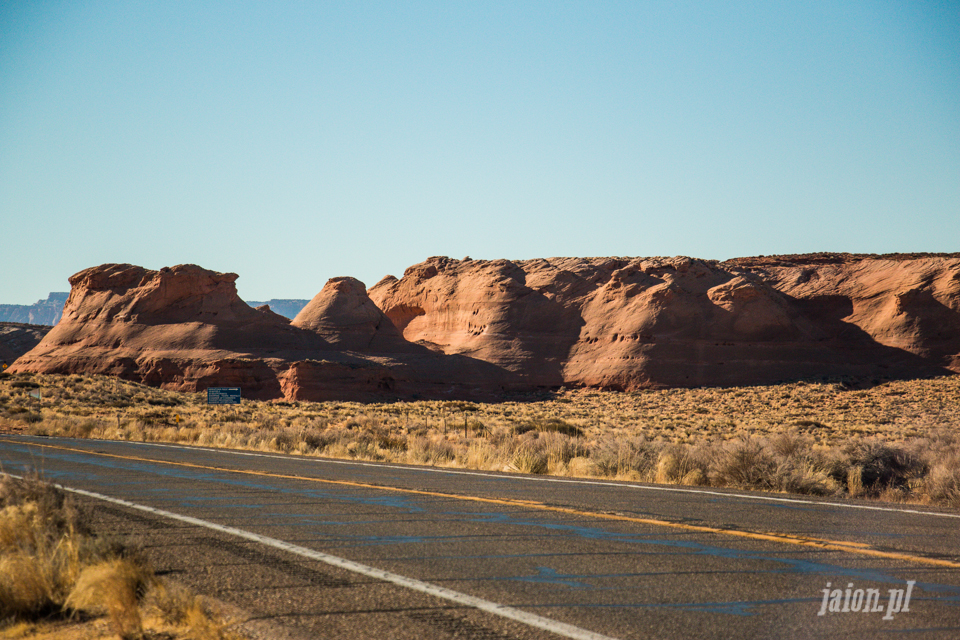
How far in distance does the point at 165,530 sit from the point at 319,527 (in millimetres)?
1446

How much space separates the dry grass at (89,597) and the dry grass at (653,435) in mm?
8975

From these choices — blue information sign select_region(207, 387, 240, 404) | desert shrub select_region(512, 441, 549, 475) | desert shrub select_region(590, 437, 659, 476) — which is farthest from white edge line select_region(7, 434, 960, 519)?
blue information sign select_region(207, 387, 240, 404)

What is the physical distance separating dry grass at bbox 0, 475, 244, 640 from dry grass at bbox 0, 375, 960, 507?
8.98 m

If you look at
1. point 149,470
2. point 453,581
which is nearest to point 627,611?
point 453,581

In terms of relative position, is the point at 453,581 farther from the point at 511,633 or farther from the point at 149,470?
the point at 149,470

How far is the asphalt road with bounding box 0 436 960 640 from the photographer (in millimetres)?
4395

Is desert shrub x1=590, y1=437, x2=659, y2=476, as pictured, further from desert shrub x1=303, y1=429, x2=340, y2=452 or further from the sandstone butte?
the sandstone butte

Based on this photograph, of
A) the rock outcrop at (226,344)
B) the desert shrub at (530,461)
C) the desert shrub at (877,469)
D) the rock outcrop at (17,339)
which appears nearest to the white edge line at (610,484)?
the desert shrub at (530,461)

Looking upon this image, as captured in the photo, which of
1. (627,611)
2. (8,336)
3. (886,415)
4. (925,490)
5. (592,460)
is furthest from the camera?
(8,336)

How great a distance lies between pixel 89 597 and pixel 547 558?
10.6 ft

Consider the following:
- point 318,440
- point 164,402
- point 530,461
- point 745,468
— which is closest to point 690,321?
point 164,402

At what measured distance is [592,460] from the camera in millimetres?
14312

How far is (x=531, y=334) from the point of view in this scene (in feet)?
255

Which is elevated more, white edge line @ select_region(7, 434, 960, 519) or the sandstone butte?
the sandstone butte
